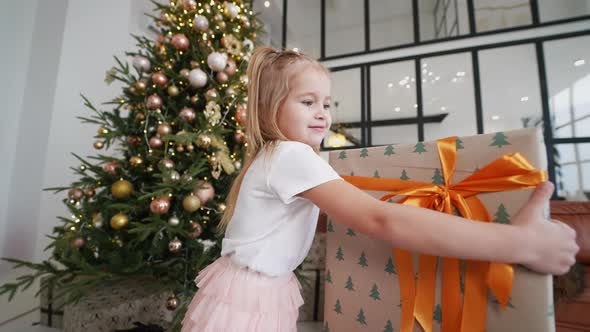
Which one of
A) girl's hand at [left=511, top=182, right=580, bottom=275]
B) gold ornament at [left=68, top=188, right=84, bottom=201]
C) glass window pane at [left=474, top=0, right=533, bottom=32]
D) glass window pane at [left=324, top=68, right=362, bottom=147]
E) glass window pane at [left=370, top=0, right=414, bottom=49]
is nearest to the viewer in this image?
girl's hand at [left=511, top=182, right=580, bottom=275]

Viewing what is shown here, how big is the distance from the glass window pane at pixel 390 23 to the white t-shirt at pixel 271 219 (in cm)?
399

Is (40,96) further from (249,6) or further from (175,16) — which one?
(249,6)

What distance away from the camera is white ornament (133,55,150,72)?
4.39 ft

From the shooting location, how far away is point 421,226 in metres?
0.36

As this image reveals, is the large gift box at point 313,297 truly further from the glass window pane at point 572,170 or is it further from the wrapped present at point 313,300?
the glass window pane at point 572,170

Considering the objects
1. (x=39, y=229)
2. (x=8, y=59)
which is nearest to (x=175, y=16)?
(x=8, y=59)

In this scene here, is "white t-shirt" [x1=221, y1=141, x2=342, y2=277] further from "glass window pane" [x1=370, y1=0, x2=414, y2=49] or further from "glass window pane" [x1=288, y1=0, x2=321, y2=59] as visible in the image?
Result: "glass window pane" [x1=288, y1=0, x2=321, y2=59]

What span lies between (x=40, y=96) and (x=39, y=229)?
3.28ft

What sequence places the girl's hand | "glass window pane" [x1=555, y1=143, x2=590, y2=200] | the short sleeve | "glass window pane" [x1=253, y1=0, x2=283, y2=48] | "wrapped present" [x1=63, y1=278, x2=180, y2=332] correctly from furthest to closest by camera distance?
"glass window pane" [x1=253, y1=0, x2=283, y2=48] → "glass window pane" [x1=555, y1=143, x2=590, y2=200] → "wrapped present" [x1=63, y1=278, x2=180, y2=332] → the short sleeve → the girl's hand

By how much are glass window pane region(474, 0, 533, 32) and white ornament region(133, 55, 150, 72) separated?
13.3 feet

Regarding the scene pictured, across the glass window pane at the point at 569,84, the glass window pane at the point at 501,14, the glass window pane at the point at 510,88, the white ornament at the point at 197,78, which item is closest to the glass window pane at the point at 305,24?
the glass window pane at the point at 501,14

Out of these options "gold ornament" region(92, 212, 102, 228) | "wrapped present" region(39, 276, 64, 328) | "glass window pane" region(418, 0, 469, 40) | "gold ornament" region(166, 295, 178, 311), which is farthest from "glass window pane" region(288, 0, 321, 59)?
"wrapped present" region(39, 276, 64, 328)

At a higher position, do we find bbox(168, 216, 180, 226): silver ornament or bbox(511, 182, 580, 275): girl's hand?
bbox(511, 182, 580, 275): girl's hand

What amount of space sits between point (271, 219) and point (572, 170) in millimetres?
3950
